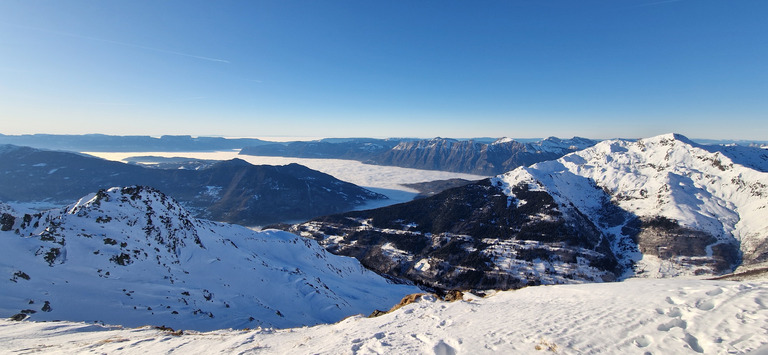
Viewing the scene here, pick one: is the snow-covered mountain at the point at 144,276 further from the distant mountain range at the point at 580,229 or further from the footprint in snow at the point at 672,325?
the distant mountain range at the point at 580,229

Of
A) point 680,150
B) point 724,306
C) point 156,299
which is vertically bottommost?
point 156,299

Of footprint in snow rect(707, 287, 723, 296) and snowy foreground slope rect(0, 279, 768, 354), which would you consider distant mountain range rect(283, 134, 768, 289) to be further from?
footprint in snow rect(707, 287, 723, 296)

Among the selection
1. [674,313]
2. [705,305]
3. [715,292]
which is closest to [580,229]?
[715,292]

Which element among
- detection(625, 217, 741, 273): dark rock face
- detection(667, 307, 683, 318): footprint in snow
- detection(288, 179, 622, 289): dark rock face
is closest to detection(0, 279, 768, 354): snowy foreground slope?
detection(667, 307, 683, 318): footprint in snow

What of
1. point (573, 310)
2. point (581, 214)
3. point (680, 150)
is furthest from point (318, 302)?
point (680, 150)

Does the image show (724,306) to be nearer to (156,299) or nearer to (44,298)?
(156,299)

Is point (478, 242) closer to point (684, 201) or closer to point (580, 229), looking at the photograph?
point (580, 229)

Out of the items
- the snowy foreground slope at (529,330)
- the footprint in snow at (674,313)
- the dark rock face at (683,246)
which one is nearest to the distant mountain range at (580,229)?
the dark rock face at (683,246)
